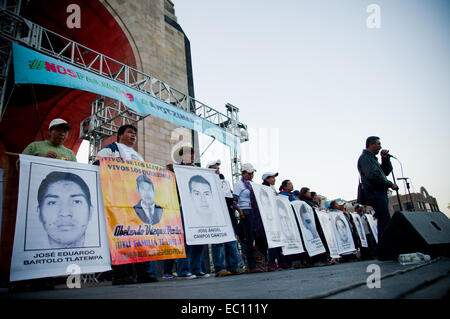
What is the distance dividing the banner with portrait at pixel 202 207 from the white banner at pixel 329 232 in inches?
104

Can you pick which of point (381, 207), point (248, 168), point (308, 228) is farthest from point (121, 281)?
point (308, 228)

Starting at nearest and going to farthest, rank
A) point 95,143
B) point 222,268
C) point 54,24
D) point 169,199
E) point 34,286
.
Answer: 1. point 34,286
2. point 169,199
3. point 222,268
4. point 95,143
5. point 54,24

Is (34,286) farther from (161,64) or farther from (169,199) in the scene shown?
(161,64)

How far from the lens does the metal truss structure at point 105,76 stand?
543 cm

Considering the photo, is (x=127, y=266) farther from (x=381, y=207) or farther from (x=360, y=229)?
(x=360, y=229)

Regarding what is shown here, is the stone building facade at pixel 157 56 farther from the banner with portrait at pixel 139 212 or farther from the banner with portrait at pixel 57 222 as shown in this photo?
the banner with portrait at pixel 57 222

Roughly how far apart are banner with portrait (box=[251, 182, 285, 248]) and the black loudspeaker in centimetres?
143

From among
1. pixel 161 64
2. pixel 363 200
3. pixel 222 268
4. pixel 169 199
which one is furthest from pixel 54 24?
pixel 363 200

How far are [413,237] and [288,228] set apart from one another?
6.75 feet

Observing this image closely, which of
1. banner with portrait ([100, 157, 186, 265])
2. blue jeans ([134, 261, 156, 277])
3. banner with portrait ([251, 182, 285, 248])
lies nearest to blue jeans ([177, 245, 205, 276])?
banner with portrait ([100, 157, 186, 265])

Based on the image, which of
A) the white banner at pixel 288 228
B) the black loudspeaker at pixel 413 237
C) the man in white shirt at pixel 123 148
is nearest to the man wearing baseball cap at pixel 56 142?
the man in white shirt at pixel 123 148
